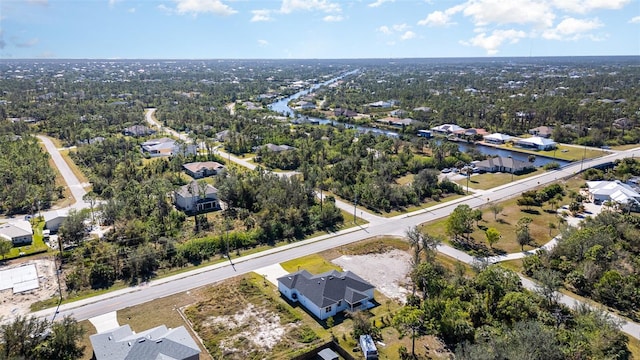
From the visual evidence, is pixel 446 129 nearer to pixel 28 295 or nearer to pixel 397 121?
pixel 397 121

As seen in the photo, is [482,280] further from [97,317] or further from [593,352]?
[97,317]

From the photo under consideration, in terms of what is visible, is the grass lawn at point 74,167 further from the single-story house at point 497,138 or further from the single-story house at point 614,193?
the single-story house at point 497,138

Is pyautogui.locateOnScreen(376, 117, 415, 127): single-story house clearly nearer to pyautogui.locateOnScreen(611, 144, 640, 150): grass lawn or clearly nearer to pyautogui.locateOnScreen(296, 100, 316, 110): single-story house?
pyautogui.locateOnScreen(296, 100, 316, 110): single-story house

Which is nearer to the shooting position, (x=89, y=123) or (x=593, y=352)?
(x=593, y=352)

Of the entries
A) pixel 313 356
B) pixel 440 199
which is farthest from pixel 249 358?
pixel 440 199

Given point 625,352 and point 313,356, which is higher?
point 625,352

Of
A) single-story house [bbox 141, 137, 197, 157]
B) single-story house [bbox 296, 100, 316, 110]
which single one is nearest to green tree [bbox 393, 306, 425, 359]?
single-story house [bbox 141, 137, 197, 157]

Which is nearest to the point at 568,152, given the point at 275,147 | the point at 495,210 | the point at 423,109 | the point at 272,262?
the point at 495,210
